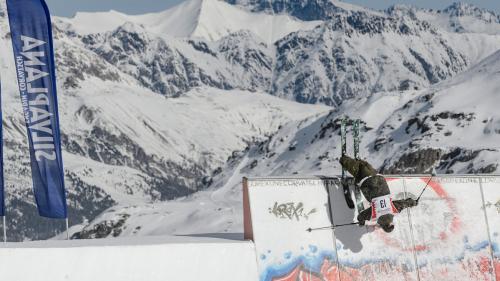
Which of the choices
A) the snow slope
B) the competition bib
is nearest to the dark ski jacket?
the competition bib

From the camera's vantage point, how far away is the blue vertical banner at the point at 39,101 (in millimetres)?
20688

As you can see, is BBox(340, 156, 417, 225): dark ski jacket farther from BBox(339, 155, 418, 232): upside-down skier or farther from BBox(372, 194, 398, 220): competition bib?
BBox(372, 194, 398, 220): competition bib

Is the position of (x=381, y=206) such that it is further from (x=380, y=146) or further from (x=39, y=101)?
(x=380, y=146)

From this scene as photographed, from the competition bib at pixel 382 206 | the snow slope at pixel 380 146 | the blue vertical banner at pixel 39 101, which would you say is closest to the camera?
the competition bib at pixel 382 206

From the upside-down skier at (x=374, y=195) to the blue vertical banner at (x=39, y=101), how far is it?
7.75 metres

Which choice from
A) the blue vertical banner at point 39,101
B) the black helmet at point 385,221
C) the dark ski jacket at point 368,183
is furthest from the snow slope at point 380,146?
the black helmet at point 385,221

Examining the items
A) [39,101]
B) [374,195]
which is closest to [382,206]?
[374,195]

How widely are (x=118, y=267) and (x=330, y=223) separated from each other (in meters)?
5.96

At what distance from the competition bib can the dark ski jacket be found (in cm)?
11

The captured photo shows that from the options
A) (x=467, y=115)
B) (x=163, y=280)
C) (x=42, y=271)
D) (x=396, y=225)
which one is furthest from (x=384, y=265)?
(x=467, y=115)

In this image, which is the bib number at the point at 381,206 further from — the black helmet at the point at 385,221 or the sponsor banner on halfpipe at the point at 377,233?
the sponsor banner on halfpipe at the point at 377,233

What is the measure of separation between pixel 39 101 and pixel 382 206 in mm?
9573

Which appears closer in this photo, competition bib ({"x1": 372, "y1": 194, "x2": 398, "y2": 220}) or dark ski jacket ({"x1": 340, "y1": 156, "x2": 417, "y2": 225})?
competition bib ({"x1": 372, "y1": 194, "x2": 398, "y2": 220})

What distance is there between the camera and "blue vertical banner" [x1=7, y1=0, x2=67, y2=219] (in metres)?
20.7
